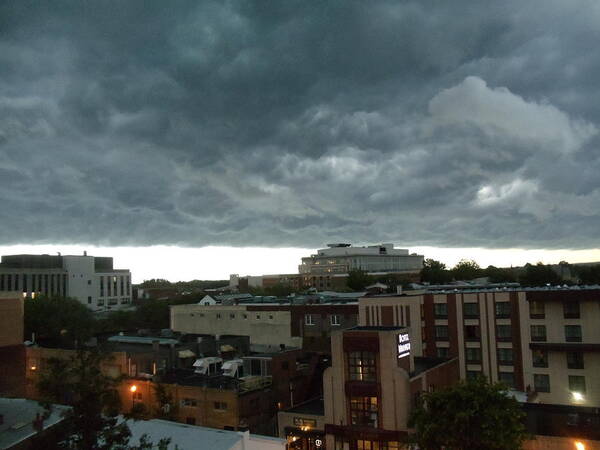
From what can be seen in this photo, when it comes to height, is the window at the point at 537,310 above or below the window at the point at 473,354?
above

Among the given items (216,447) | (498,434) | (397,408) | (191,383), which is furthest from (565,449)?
(191,383)

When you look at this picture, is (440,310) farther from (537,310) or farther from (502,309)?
(537,310)

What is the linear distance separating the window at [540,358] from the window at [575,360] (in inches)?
103

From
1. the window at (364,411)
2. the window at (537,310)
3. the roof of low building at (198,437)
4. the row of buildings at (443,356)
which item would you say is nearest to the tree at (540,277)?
the row of buildings at (443,356)

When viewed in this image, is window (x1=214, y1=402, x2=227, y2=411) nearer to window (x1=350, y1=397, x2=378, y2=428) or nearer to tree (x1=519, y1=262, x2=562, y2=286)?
window (x1=350, y1=397, x2=378, y2=428)

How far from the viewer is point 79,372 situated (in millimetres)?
28203

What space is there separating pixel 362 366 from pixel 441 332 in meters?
26.3

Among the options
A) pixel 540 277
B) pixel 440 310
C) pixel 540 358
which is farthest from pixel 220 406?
pixel 540 277

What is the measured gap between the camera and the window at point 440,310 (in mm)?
72062

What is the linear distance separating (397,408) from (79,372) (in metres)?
30.4

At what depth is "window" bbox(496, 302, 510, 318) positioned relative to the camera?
6825cm

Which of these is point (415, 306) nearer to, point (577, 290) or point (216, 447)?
point (577, 290)

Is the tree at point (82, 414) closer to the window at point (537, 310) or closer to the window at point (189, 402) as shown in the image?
the window at point (189, 402)

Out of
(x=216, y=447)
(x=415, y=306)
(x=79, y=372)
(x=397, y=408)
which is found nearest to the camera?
(x=79, y=372)
